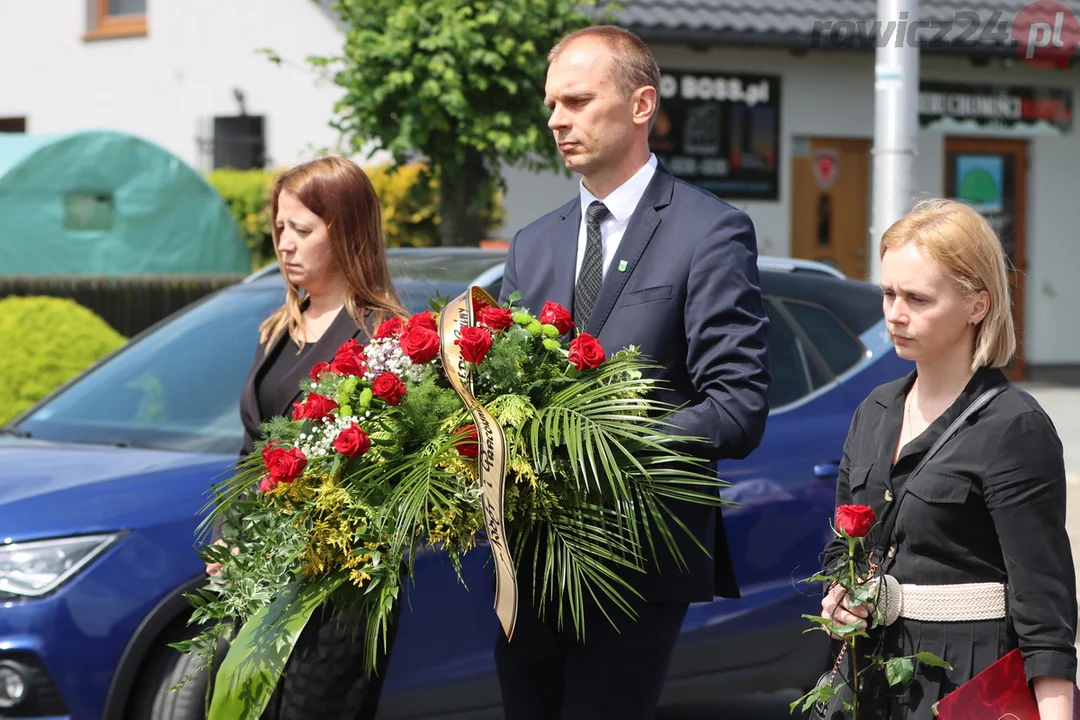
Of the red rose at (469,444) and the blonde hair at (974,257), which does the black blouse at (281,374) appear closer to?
the red rose at (469,444)

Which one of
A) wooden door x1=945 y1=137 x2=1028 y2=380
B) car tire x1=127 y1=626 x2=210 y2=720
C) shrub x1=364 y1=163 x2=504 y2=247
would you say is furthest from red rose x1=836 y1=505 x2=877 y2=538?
wooden door x1=945 y1=137 x2=1028 y2=380

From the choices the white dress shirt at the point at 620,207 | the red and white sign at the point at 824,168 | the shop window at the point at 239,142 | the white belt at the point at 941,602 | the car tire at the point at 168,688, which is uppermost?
the shop window at the point at 239,142

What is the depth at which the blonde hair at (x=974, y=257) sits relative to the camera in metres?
2.75

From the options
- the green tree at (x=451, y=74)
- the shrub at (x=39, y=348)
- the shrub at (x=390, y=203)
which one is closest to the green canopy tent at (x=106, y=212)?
the shrub at (x=390, y=203)

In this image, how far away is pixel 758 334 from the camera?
306 cm

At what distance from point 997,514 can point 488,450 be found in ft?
2.90

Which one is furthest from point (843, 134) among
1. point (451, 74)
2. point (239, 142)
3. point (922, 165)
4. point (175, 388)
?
point (175, 388)

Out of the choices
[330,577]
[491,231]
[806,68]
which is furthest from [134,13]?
[330,577]

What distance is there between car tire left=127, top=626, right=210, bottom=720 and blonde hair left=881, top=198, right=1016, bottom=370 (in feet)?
7.49

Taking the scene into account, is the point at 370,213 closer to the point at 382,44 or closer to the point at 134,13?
the point at 382,44

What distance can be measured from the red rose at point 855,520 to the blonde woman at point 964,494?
0.25ft

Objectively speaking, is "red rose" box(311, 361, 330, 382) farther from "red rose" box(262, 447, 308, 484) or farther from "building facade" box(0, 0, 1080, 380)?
"building facade" box(0, 0, 1080, 380)

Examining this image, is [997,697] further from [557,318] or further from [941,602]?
[557,318]

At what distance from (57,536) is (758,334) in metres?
2.03
